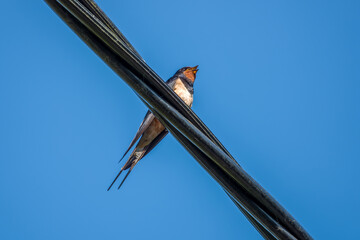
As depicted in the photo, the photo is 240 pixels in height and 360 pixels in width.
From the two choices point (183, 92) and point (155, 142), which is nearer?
point (155, 142)

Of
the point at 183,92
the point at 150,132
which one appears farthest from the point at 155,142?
the point at 183,92

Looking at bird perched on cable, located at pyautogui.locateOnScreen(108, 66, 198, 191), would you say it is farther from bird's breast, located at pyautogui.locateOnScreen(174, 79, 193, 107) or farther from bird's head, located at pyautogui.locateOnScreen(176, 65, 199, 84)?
bird's head, located at pyautogui.locateOnScreen(176, 65, 199, 84)

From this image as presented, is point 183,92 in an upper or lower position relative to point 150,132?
upper

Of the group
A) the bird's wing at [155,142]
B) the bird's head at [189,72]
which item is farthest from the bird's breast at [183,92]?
the bird's wing at [155,142]

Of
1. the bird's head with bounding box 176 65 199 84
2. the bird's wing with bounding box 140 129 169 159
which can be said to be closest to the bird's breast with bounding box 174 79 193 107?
the bird's head with bounding box 176 65 199 84

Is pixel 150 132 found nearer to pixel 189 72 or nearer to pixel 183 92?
pixel 183 92

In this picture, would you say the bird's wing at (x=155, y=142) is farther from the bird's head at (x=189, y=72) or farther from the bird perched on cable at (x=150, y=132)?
the bird's head at (x=189, y=72)

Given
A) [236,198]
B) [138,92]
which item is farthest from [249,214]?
[138,92]
